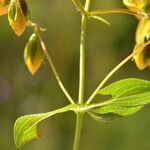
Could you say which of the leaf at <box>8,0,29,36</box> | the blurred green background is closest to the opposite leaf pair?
the leaf at <box>8,0,29,36</box>

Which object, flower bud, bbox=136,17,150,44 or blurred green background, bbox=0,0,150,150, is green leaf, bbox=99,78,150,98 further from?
blurred green background, bbox=0,0,150,150

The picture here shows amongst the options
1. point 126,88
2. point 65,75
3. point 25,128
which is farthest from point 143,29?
point 65,75

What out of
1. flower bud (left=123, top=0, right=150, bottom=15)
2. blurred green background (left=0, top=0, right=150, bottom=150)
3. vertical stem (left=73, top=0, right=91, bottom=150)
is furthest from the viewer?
blurred green background (left=0, top=0, right=150, bottom=150)

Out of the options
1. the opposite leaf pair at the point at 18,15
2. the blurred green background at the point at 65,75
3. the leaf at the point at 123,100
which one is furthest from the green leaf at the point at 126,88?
the blurred green background at the point at 65,75

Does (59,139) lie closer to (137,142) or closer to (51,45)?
(137,142)

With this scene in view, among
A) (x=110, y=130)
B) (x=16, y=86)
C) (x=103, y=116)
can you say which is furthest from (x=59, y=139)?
(x=103, y=116)

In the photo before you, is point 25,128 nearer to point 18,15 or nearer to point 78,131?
point 78,131
